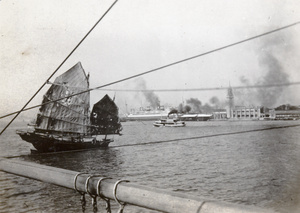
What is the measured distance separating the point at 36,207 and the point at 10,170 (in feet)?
26.0

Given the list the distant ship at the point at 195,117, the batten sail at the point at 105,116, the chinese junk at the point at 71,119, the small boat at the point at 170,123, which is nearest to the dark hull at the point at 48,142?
the chinese junk at the point at 71,119

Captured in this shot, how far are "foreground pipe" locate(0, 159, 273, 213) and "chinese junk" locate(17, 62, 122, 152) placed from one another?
59.5ft

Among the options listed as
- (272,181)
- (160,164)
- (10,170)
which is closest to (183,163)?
(160,164)

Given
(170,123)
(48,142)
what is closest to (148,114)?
(170,123)

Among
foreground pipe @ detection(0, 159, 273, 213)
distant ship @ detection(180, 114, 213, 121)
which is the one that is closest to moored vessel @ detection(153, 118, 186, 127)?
distant ship @ detection(180, 114, 213, 121)

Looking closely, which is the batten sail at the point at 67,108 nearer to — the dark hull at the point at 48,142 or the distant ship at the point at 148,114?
the dark hull at the point at 48,142

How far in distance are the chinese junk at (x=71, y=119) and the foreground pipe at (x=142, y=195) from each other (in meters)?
→ 18.1

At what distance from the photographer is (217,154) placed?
18.9 metres

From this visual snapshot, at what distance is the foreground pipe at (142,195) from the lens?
2.90ft

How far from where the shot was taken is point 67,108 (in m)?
22.0

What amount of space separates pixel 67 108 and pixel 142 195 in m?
22.0

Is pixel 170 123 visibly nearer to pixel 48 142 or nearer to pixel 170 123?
pixel 170 123

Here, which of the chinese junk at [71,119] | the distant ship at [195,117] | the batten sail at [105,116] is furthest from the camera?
the distant ship at [195,117]

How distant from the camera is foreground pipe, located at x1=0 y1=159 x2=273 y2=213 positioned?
0.89 meters
